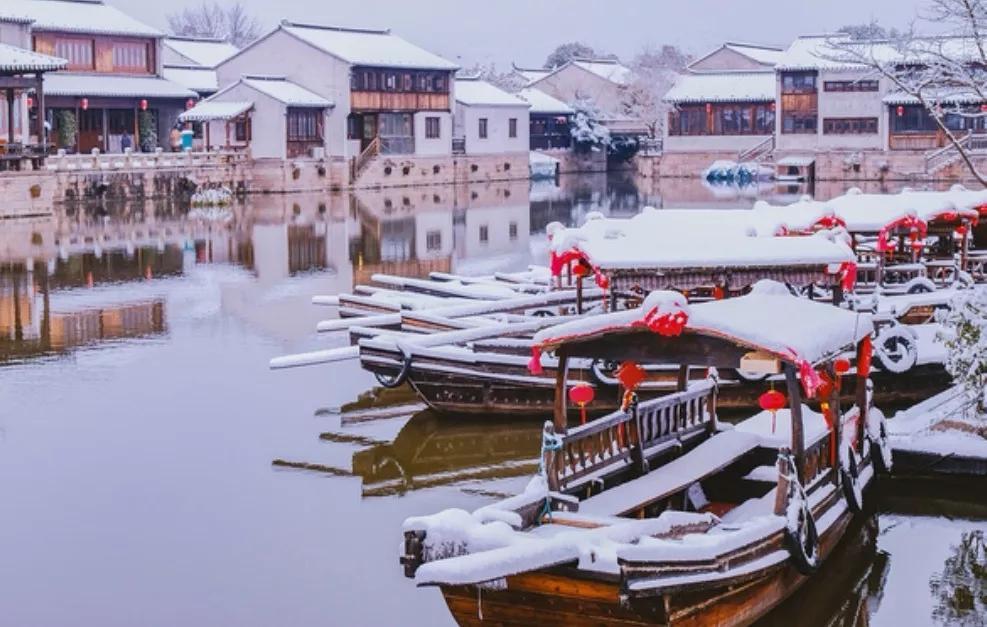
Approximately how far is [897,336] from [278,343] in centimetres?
1061

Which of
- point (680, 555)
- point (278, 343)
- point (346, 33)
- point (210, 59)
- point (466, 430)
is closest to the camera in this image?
point (680, 555)

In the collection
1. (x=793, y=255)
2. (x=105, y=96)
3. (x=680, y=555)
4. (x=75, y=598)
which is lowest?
(x=75, y=598)

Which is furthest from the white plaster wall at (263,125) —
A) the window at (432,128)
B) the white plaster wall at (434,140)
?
the window at (432,128)

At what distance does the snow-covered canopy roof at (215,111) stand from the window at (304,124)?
218cm

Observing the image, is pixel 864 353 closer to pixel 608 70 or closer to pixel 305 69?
pixel 305 69

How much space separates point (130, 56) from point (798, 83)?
1319 inches

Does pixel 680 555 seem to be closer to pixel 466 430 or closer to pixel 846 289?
pixel 466 430

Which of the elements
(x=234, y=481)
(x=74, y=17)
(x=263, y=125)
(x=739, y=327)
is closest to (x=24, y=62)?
(x=263, y=125)

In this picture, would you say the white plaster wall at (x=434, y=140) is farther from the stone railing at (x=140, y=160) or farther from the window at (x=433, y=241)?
the window at (x=433, y=241)

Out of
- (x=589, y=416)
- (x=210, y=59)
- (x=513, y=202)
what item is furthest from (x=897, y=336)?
(x=210, y=59)

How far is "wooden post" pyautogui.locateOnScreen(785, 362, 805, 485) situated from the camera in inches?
456

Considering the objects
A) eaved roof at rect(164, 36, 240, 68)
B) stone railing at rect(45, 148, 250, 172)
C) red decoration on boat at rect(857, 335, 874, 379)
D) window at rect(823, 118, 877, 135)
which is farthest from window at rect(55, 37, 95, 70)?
red decoration on boat at rect(857, 335, 874, 379)

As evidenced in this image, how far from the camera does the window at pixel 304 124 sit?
65.8 metres

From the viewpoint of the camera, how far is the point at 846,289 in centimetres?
2078
